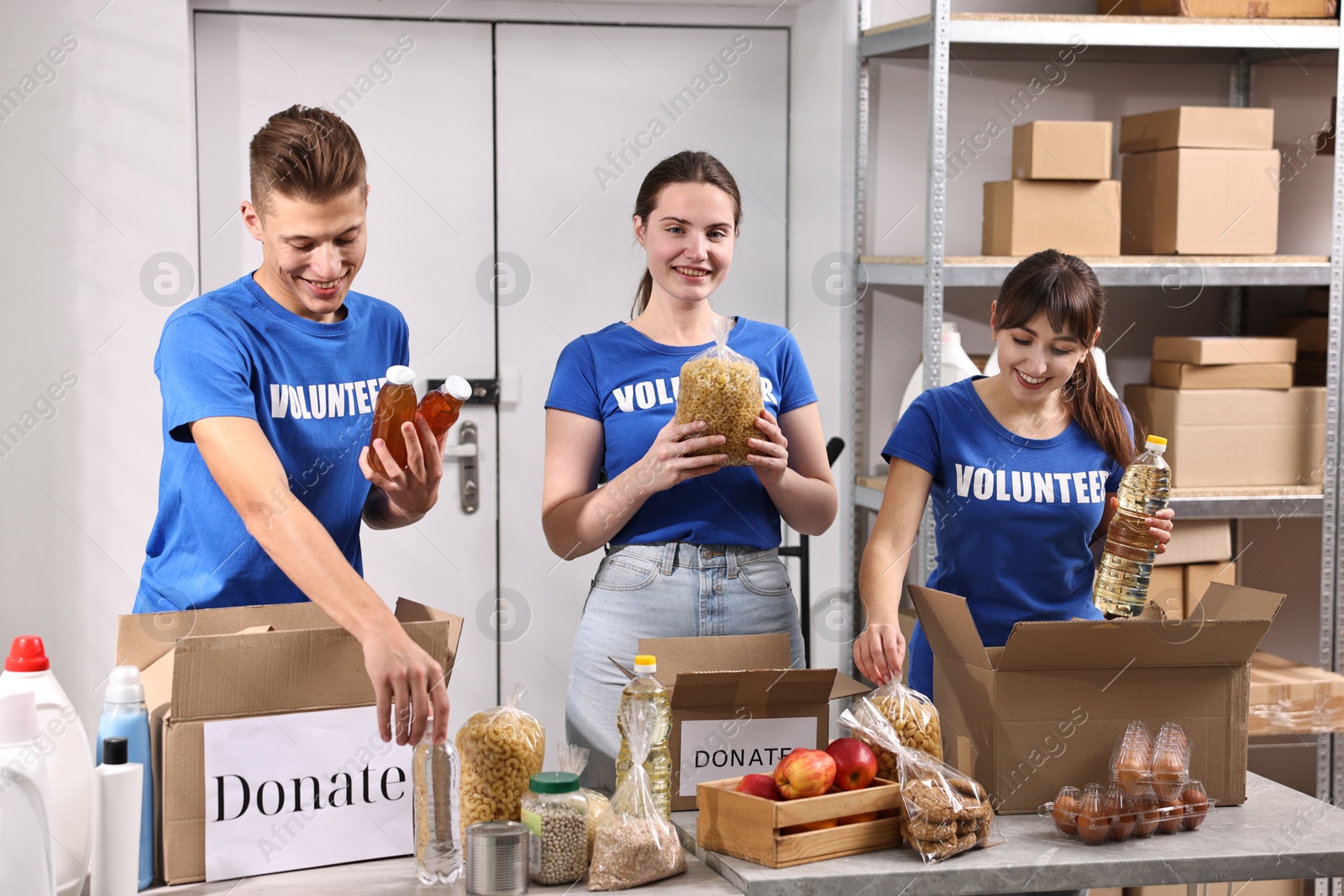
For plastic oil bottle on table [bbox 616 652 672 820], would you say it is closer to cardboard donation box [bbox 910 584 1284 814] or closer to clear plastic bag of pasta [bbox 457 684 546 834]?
clear plastic bag of pasta [bbox 457 684 546 834]

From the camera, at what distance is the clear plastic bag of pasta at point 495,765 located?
4.02 feet

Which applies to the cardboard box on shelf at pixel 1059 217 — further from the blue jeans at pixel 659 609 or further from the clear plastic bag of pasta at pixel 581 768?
the clear plastic bag of pasta at pixel 581 768

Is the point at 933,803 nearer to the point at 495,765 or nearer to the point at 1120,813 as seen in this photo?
the point at 1120,813

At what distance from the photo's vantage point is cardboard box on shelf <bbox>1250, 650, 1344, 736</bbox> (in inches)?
102

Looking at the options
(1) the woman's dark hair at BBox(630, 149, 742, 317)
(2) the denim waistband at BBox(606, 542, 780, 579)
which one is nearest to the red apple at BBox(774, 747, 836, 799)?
(2) the denim waistband at BBox(606, 542, 780, 579)

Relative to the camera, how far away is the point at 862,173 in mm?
2904

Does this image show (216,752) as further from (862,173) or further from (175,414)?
(862,173)

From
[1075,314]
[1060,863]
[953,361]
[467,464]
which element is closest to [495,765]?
[1060,863]

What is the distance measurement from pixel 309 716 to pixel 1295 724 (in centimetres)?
229

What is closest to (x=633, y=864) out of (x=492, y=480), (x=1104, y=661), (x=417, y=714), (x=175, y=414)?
(x=417, y=714)

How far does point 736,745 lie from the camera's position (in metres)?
1.39

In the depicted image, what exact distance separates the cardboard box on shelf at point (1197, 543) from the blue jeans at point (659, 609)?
1372mm

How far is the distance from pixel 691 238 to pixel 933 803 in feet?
2.90

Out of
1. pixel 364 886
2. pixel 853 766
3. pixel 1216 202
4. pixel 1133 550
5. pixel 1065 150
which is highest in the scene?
pixel 1065 150
